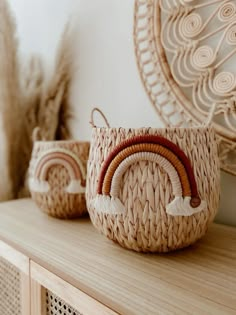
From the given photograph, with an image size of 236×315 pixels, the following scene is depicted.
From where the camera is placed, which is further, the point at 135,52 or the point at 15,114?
the point at 15,114

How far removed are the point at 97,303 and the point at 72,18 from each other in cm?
86

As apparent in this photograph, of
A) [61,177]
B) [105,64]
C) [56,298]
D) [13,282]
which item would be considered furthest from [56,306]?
[105,64]

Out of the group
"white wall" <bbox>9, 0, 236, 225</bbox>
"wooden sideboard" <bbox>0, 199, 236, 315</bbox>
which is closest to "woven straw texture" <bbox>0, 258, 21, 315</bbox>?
"wooden sideboard" <bbox>0, 199, 236, 315</bbox>

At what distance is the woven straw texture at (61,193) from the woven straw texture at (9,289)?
143 millimetres

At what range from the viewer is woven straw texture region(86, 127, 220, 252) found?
45cm

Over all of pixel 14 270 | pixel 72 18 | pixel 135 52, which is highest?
pixel 72 18

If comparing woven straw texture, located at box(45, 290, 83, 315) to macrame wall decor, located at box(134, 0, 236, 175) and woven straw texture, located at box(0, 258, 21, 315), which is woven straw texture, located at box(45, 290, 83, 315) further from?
macrame wall decor, located at box(134, 0, 236, 175)

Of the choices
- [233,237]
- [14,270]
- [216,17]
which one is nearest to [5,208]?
[14,270]

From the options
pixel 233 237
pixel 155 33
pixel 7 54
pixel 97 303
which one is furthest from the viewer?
pixel 7 54

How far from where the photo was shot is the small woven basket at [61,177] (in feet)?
2.18

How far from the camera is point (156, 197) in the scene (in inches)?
17.6

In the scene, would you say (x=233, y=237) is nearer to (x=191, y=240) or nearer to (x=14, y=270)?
(x=191, y=240)

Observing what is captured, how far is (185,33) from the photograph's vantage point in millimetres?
649

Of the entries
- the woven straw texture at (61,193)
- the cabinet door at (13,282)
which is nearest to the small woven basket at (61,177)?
the woven straw texture at (61,193)
